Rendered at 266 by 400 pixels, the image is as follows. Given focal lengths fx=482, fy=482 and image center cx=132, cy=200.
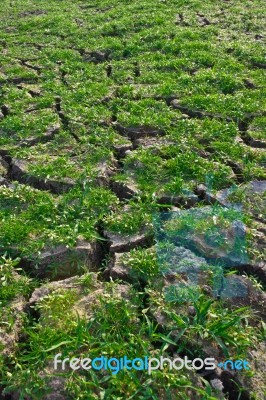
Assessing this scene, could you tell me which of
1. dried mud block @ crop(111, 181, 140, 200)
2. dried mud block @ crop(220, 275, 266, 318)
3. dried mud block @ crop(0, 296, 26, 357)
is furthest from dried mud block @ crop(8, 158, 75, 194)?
dried mud block @ crop(220, 275, 266, 318)

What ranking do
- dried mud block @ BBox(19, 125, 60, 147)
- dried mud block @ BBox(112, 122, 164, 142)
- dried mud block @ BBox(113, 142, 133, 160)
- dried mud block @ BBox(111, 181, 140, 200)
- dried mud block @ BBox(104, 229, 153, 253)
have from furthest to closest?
dried mud block @ BBox(112, 122, 164, 142) → dried mud block @ BBox(19, 125, 60, 147) → dried mud block @ BBox(113, 142, 133, 160) → dried mud block @ BBox(111, 181, 140, 200) → dried mud block @ BBox(104, 229, 153, 253)

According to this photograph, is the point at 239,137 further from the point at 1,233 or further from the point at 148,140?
the point at 1,233

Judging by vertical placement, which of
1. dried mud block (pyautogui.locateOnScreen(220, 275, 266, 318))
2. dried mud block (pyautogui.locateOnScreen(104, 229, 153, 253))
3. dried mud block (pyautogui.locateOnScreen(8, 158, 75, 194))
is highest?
dried mud block (pyautogui.locateOnScreen(8, 158, 75, 194))

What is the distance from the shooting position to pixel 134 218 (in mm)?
3840

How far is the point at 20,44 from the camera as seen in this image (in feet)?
27.0

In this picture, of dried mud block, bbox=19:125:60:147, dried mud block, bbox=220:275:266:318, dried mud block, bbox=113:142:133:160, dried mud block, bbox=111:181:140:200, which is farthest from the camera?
dried mud block, bbox=19:125:60:147

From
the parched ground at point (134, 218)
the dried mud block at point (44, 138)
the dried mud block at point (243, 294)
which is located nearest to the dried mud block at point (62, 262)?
the parched ground at point (134, 218)

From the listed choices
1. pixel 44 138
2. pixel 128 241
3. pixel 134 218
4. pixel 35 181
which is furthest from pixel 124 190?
pixel 44 138

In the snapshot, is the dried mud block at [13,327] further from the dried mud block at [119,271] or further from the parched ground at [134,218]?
the dried mud block at [119,271]

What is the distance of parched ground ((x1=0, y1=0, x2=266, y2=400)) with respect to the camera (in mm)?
2811

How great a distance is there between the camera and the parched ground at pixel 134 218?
9.22ft

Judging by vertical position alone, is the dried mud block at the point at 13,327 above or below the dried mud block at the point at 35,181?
below

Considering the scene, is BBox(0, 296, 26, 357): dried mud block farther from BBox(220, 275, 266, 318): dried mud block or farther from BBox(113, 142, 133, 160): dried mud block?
BBox(113, 142, 133, 160): dried mud block

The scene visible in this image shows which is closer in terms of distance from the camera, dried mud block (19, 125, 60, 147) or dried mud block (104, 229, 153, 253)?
dried mud block (104, 229, 153, 253)
